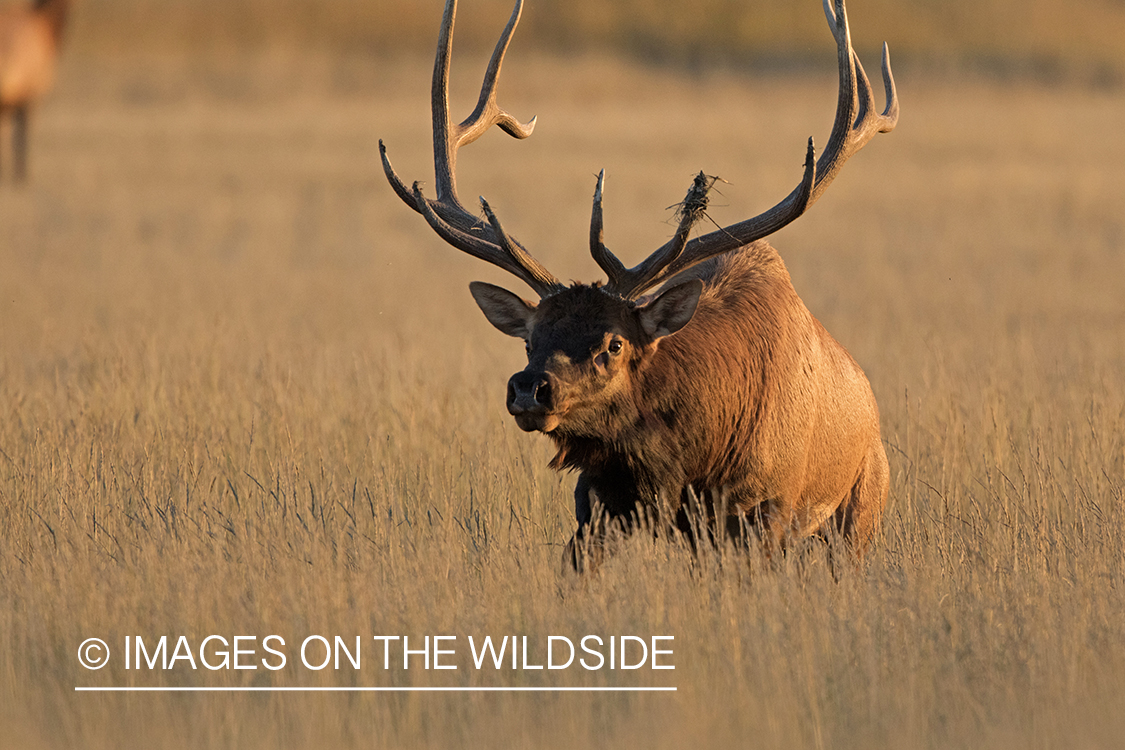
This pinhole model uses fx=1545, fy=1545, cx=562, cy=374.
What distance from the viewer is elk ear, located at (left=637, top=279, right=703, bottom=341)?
5.61 m

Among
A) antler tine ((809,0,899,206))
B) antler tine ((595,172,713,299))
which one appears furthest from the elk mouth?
antler tine ((809,0,899,206))

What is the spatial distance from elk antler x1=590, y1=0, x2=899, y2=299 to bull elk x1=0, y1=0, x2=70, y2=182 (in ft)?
60.1

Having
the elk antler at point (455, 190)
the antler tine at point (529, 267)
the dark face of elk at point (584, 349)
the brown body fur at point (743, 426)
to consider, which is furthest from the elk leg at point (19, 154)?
the dark face of elk at point (584, 349)

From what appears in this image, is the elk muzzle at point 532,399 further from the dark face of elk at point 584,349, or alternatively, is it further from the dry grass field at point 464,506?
the dry grass field at point 464,506

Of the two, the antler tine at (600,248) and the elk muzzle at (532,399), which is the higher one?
the antler tine at (600,248)

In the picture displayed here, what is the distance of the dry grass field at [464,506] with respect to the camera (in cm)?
475

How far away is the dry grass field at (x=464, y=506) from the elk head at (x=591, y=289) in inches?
25.7

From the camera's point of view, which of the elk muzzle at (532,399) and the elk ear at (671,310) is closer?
the elk muzzle at (532,399)

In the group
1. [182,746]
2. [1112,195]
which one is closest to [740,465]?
[182,746]

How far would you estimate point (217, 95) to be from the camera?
138ft

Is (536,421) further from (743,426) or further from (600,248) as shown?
(743,426)

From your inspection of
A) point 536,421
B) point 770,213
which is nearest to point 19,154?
point 770,213

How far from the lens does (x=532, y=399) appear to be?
5141 mm

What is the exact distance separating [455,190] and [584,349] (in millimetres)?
1269
